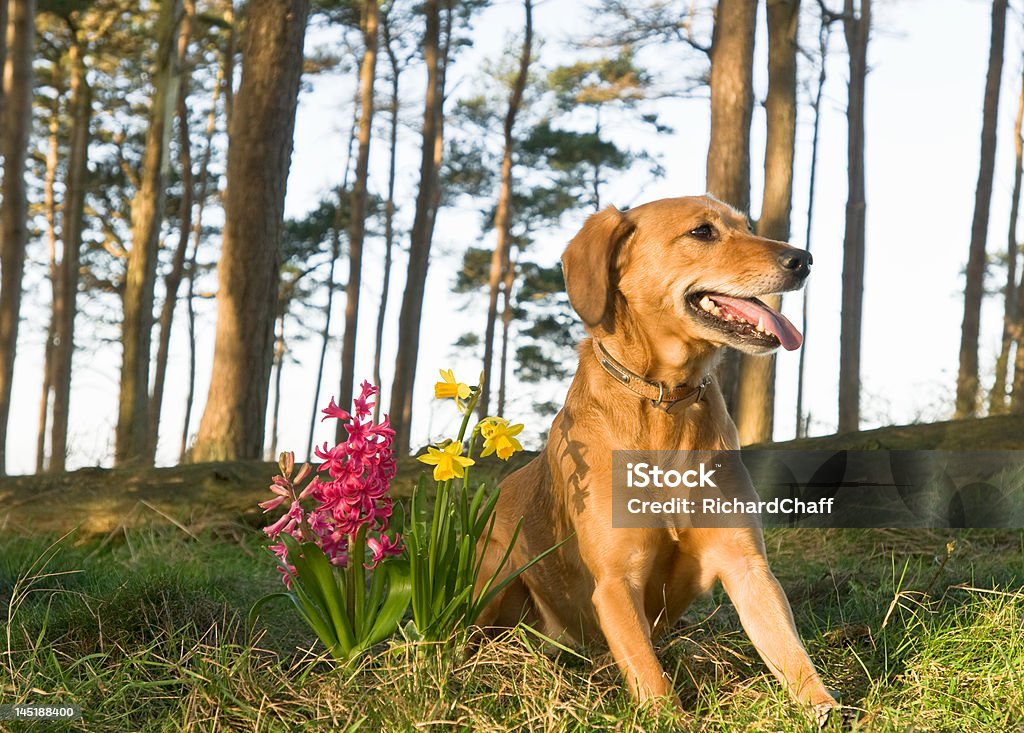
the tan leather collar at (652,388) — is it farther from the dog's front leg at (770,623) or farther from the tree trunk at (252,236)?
the tree trunk at (252,236)

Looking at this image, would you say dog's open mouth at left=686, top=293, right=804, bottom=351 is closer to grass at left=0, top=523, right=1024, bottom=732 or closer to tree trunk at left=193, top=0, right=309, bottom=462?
grass at left=0, top=523, right=1024, bottom=732

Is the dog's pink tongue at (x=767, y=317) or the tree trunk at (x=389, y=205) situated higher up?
the tree trunk at (x=389, y=205)

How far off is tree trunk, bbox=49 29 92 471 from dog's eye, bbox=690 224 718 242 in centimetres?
1782

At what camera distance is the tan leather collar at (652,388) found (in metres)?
3.57

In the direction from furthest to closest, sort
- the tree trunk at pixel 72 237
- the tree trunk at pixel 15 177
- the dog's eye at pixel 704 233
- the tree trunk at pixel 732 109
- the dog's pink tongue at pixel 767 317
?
the tree trunk at pixel 72 237 → the tree trunk at pixel 15 177 → the tree trunk at pixel 732 109 → the dog's eye at pixel 704 233 → the dog's pink tongue at pixel 767 317

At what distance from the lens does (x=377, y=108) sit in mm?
24016

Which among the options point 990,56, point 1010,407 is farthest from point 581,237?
point 990,56

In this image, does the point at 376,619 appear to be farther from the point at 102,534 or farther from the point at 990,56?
the point at 990,56

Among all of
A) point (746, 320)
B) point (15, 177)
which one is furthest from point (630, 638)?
point (15, 177)

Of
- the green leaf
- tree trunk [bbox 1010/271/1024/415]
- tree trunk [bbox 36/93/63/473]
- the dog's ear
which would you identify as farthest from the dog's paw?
tree trunk [bbox 36/93/63/473]

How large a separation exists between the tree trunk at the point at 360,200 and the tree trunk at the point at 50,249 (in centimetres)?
740

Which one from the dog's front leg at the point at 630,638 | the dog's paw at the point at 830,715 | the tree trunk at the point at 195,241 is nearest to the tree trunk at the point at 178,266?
the tree trunk at the point at 195,241

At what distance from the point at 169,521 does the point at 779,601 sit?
195 inches

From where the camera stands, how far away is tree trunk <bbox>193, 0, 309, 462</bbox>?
9.12 meters
